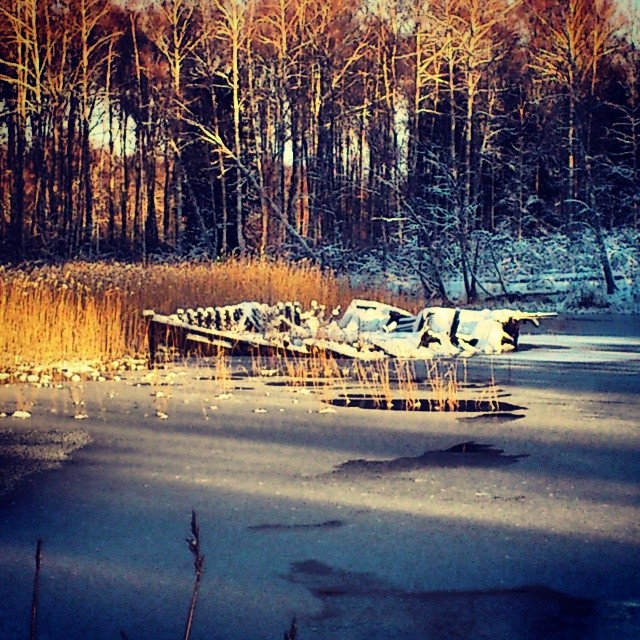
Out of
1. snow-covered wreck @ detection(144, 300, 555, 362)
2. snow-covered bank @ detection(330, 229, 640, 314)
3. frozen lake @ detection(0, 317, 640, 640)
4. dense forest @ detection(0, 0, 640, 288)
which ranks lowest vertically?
frozen lake @ detection(0, 317, 640, 640)

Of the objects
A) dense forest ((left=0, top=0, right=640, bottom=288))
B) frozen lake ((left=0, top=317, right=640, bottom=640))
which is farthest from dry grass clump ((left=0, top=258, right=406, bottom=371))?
dense forest ((left=0, top=0, right=640, bottom=288))

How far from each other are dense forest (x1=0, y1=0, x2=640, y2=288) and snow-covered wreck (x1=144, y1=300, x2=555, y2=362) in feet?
33.8

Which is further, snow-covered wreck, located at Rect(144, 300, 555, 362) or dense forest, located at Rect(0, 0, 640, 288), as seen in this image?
dense forest, located at Rect(0, 0, 640, 288)

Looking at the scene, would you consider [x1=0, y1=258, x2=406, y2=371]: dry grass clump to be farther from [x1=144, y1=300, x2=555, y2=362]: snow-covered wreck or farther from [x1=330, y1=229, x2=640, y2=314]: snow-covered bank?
[x1=330, y1=229, x2=640, y2=314]: snow-covered bank

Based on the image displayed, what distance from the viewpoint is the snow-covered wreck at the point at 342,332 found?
1077cm

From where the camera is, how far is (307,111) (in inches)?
1161

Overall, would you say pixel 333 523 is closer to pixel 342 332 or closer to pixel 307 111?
pixel 342 332

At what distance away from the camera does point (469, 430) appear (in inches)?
240

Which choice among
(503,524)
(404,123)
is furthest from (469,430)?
(404,123)

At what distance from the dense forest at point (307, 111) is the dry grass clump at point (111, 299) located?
8.11 m

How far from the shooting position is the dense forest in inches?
963

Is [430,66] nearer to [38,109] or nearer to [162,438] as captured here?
[38,109]

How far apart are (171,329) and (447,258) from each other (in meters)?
12.0

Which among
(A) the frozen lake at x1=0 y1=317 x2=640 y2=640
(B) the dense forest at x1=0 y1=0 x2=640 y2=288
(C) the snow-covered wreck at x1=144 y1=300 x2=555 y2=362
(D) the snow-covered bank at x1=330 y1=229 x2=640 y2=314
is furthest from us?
(B) the dense forest at x1=0 y1=0 x2=640 y2=288
